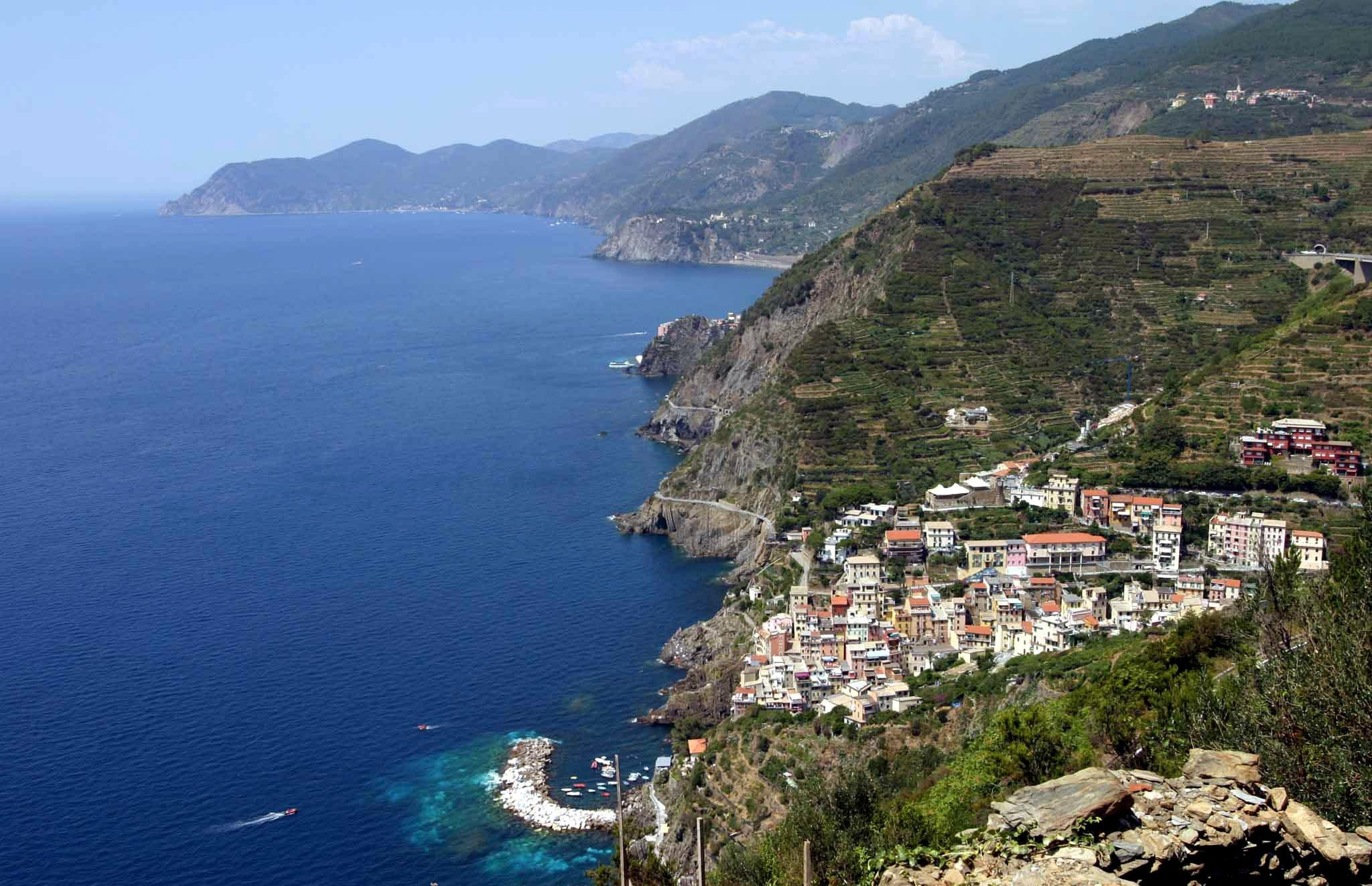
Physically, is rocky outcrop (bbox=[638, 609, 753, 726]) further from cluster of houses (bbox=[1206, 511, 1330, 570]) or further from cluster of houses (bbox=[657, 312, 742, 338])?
cluster of houses (bbox=[657, 312, 742, 338])

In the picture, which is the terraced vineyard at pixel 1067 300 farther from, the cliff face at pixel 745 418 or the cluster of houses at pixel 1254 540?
the cluster of houses at pixel 1254 540

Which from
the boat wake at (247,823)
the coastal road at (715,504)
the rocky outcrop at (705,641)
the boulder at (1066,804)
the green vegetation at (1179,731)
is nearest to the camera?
the boulder at (1066,804)

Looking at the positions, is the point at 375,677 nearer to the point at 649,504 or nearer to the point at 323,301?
the point at 649,504

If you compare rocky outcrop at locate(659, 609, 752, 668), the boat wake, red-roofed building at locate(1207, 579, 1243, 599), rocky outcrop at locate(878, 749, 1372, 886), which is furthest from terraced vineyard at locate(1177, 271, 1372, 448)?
rocky outcrop at locate(878, 749, 1372, 886)

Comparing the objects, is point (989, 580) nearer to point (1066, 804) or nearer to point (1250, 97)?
point (1066, 804)

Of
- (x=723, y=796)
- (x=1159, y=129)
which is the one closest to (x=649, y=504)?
(x=723, y=796)

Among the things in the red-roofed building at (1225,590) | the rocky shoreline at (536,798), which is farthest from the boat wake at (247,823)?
the red-roofed building at (1225,590)
